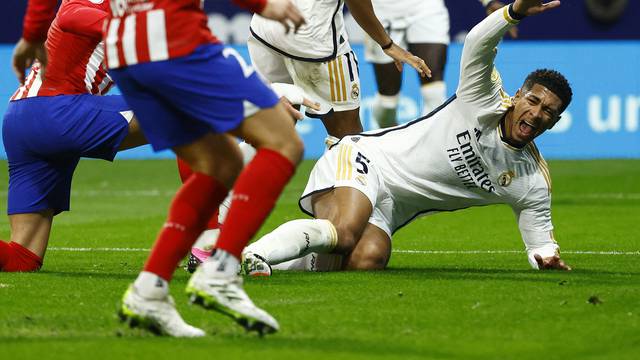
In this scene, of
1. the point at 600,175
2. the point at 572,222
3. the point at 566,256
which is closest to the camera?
the point at 566,256

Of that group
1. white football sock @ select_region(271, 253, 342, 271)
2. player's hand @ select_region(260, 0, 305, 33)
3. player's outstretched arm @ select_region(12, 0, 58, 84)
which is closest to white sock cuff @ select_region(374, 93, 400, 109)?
white football sock @ select_region(271, 253, 342, 271)

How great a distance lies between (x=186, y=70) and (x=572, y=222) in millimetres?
6083

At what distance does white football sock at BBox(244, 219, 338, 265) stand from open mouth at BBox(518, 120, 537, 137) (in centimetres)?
111

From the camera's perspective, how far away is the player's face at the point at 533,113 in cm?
718

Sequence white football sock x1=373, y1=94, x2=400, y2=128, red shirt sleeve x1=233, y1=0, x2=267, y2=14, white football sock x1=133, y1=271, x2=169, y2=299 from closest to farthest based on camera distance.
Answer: white football sock x1=133, y1=271, x2=169, y2=299 → red shirt sleeve x1=233, y1=0, x2=267, y2=14 → white football sock x1=373, y1=94, x2=400, y2=128

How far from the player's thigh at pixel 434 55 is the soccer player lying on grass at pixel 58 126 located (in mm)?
5306

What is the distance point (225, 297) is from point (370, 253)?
2.74 m

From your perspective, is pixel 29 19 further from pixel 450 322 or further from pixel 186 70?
pixel 450 322

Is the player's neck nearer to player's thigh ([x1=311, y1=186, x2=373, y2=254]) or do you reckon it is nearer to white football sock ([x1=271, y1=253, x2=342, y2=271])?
player's thigh ([x1=311, y1=186, x2=373, y2=254])

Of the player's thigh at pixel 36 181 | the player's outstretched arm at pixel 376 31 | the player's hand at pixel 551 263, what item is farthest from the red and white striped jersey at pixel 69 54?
the player's hand at pixel 551 263

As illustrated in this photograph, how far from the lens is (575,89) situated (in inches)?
632

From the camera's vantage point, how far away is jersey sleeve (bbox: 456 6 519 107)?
22.4 feet

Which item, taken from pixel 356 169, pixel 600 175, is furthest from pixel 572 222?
pixel 600 175

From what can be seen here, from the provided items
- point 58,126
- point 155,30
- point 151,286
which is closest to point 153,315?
point 151,286
